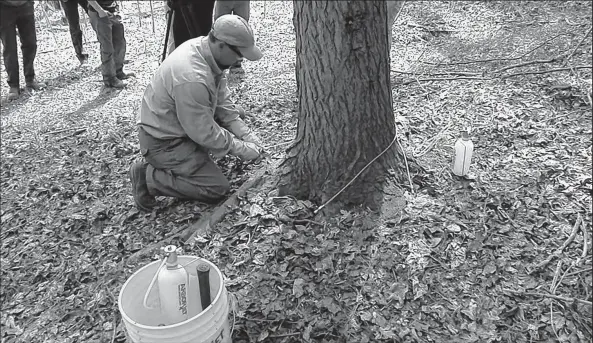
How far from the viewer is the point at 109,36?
6086mm

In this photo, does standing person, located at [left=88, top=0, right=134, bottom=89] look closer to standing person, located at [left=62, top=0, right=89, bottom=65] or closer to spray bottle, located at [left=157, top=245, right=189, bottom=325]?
standing person, located at [left=62, top=0, right=89, bottom=65]

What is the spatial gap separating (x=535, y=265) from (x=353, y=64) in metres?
1.53

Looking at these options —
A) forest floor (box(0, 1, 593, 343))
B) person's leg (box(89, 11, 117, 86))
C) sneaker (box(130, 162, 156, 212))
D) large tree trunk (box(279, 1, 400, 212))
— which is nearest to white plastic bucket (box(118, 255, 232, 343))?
forest floor (box(0, 1, 593, 343))

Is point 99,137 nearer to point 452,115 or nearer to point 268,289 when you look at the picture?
point 268,289

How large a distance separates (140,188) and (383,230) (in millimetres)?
1832

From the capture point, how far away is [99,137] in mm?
4996

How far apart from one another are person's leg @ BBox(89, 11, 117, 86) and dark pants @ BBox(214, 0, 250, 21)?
143cm

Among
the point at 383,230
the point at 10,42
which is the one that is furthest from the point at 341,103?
the point at 10,42

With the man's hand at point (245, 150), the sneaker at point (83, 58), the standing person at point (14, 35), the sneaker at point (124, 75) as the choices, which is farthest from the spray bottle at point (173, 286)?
the sneaker at point (83, 58)

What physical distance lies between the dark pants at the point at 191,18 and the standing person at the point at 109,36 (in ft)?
3.17

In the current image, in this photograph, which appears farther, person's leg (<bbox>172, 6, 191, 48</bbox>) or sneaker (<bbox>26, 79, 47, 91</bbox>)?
sneaker (<bbox>26, 79, 47, 91</bbox>)

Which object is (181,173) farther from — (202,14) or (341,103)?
(202,14)

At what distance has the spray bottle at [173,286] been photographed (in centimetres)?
225

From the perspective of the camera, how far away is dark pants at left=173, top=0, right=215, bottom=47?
5398 millimetres
